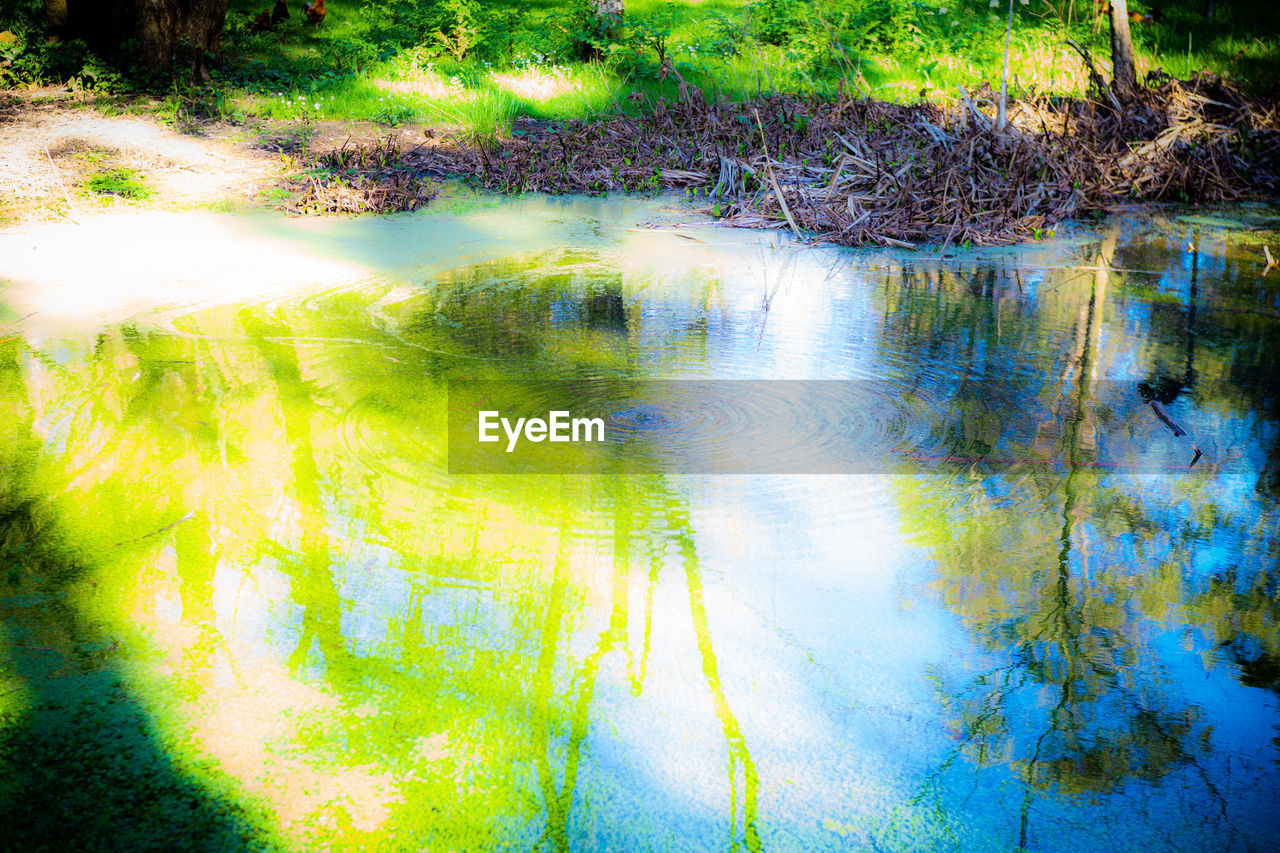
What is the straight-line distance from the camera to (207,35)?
8656 mm

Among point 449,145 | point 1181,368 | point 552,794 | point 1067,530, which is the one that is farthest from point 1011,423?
point 449,145

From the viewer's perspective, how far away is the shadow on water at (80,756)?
155 cm

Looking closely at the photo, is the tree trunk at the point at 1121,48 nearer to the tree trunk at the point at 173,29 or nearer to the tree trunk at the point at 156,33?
the tree trunk at the point at 173,29

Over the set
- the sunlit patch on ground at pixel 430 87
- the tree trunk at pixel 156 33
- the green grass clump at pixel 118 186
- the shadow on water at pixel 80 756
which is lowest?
the shadow on water at pixel 80 756

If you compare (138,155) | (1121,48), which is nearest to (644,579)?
(138,155)

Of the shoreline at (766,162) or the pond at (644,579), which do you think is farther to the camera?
the shoreline at (766,162)

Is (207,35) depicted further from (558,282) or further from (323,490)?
(323,490)

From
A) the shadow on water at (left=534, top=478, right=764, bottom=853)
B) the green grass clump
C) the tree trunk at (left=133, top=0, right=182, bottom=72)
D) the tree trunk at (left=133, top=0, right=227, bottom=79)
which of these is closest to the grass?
the tree trunk at (left=133, top=0, right=227, bottom=79)

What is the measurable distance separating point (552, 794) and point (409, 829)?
0.24 metres

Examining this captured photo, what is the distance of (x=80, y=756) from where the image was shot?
1701 mm

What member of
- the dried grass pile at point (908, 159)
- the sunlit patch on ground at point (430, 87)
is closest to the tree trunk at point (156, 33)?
the sunlit patch on ground at point (430, 87)

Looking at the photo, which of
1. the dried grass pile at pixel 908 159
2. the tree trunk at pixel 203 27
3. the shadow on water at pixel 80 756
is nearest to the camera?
the shadow on water at pixel 80 756

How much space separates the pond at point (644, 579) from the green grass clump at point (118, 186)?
6.43 feet

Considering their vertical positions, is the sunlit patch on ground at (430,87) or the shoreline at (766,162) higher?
the sunlit patch on ground at (430,87)
